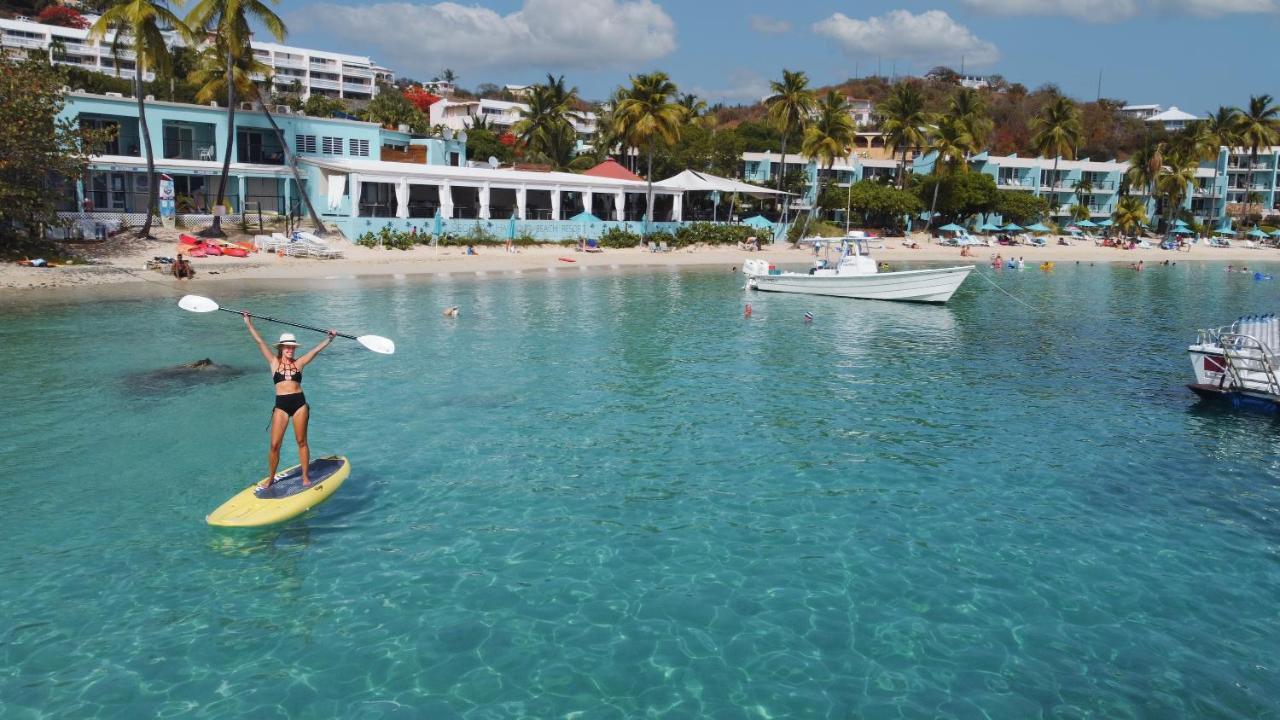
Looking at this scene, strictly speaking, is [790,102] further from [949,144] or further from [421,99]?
[421,99]

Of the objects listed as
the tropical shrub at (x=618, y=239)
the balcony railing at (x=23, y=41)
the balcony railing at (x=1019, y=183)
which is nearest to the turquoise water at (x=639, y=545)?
the tropical shrub at (x=618, y=239)

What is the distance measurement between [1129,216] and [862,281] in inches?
2375

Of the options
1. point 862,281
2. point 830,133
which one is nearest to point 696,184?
point 830,133

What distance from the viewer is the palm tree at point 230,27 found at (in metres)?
41.8

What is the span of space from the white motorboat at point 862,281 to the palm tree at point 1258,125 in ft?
231

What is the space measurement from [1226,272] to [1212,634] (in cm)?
6313

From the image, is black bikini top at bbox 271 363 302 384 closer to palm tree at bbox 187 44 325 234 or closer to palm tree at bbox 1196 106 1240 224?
palm tree at bbox 187 44 325 234

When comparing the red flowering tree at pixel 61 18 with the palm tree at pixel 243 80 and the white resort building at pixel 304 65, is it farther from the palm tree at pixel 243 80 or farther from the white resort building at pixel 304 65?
the palm tree at pixel 243 80

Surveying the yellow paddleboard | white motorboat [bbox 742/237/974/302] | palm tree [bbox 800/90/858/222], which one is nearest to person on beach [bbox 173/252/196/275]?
white motorboat [bbox 742/237/974/302]

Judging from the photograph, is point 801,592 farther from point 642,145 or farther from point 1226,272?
point 1226,272

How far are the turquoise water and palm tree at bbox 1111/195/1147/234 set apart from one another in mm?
70181

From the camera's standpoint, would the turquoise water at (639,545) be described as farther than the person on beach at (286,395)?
No

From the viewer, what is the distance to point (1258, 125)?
86.0 metres

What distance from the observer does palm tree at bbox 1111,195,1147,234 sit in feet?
274
